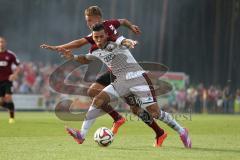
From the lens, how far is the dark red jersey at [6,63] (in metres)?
21.7

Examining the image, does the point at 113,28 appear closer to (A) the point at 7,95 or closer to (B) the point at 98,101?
(B) the point at 98,101

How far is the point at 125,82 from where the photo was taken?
40.2 ft

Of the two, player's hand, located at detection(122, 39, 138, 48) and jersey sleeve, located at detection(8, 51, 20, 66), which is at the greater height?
player's hand, located at detection(122, 39, 138, 48)

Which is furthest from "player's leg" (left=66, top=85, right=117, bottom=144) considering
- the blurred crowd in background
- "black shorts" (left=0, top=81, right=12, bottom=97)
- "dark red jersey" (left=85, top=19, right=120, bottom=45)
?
the blurred crowd in background

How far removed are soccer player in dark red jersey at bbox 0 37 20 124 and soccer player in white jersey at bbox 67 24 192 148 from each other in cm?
956

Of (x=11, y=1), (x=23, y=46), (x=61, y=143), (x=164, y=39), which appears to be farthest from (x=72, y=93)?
(x=61, y=143)

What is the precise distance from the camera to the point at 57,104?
1297 inches

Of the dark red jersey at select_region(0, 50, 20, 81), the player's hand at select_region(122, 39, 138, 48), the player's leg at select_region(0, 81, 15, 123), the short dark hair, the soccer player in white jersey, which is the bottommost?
the player's leg at select_region(0, 81, 15, 123)

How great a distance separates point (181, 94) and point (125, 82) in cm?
2764

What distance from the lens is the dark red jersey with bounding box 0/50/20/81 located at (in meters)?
21.7

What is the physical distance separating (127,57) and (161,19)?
3996 cm

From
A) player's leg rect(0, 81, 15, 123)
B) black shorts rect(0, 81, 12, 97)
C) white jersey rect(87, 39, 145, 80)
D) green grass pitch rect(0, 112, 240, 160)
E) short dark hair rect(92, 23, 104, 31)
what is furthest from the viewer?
black shorts rect(0, 81, 12, 97)

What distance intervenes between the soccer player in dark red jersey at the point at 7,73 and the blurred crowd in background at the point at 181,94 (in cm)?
1225

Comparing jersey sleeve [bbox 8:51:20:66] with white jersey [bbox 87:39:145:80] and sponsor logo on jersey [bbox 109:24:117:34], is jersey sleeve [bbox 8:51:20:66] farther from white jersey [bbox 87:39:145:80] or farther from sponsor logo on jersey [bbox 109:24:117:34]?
sponsor logo on jersey [bbox 109:24:117:34]
